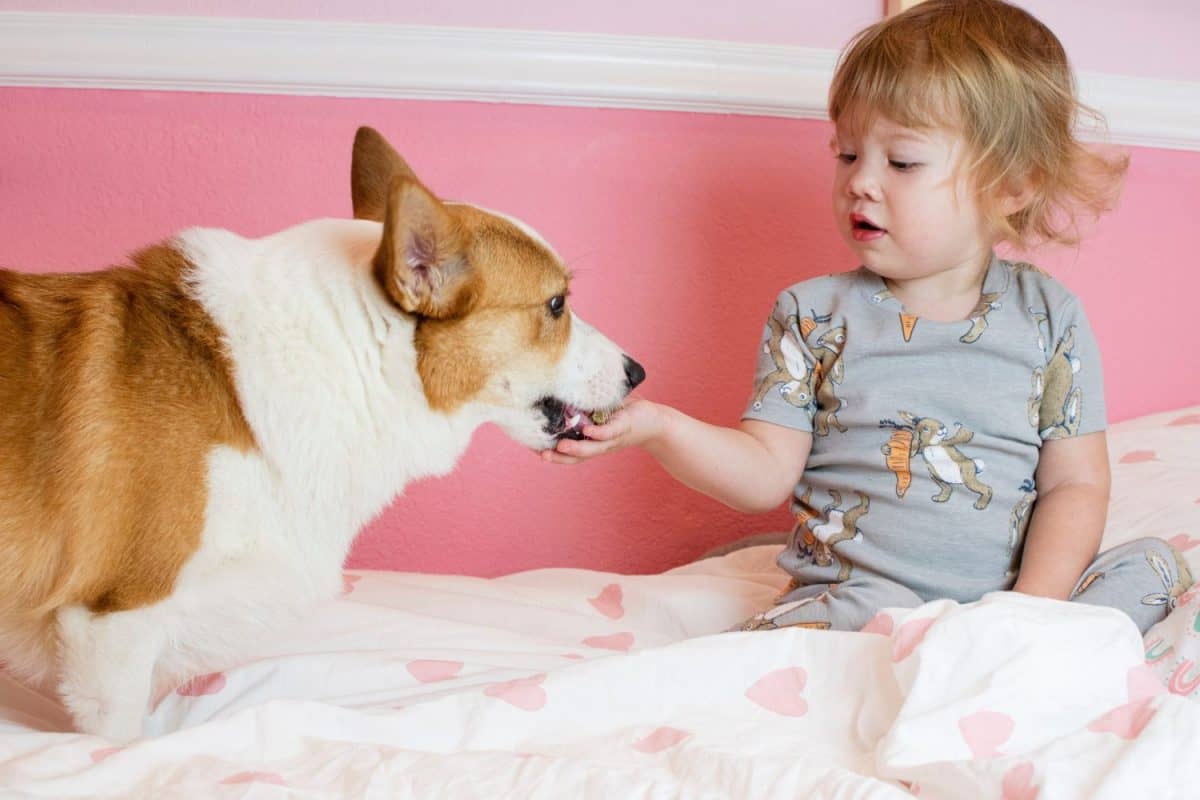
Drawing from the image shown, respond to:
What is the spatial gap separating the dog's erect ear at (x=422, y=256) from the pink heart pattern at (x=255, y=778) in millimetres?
406

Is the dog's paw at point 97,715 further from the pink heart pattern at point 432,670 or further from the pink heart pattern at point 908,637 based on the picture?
the pink heart pattern at point 908,637

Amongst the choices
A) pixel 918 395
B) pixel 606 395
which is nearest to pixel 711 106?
pixel 918 395

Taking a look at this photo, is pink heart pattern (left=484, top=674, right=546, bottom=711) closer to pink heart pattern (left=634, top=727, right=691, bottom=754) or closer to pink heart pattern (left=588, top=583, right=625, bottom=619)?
pink heart pattern (left=634, top=727, right=691, bottom=754)

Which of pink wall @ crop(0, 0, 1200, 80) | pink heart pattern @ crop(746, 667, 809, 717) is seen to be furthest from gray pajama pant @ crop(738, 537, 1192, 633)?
pink wall @ crop(0, 0, 1200, 80)

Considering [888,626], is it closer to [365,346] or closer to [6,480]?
[365,346]

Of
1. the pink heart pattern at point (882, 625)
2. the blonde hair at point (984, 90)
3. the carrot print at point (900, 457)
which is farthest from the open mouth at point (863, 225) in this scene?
the pink heart pattern at point (882, 625)

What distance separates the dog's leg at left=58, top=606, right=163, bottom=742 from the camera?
925 millimetres

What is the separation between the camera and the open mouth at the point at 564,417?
3.65 ft

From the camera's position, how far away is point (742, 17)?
1724 mm

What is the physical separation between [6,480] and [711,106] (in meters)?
1.16

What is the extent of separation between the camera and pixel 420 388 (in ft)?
3.38

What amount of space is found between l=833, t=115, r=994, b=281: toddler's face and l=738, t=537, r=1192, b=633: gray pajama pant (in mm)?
395

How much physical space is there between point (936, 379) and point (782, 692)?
1.65 feet

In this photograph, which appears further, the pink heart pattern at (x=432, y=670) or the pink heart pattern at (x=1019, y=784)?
the pink heart pattern at (x=432, y=670)
